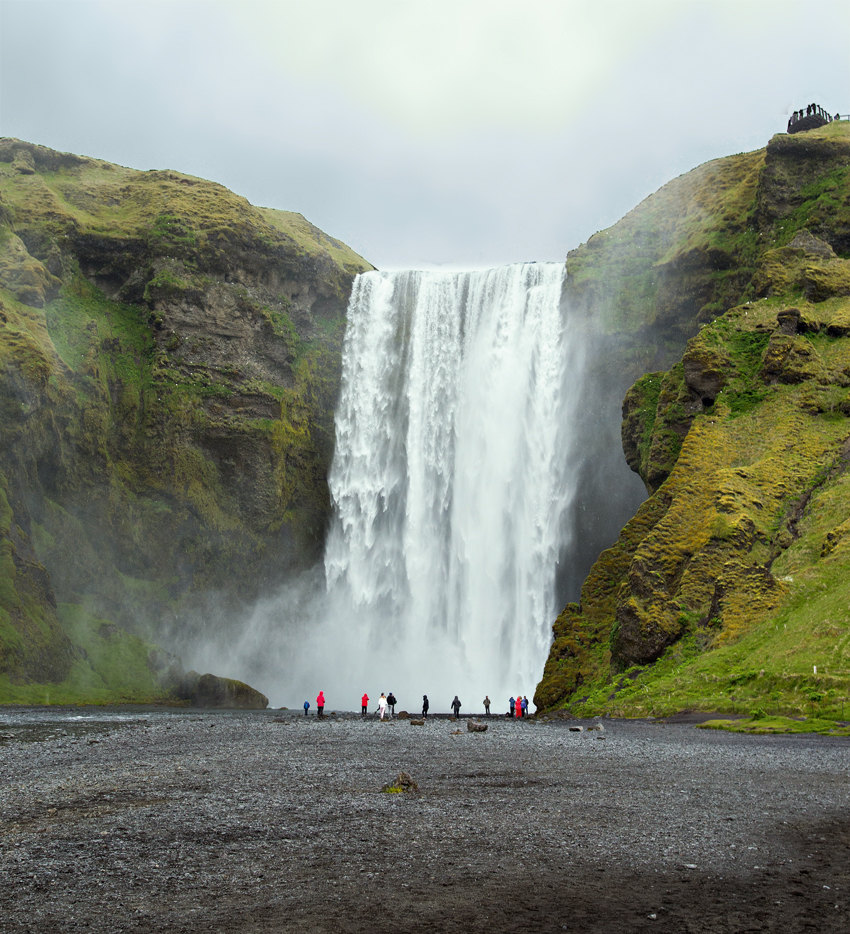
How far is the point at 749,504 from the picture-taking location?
37281mm

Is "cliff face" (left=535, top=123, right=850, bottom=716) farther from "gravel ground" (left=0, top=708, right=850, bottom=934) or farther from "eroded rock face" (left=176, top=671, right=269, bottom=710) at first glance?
→ "eroded rock face" (left=176, top=671, right=269, bottom=710)

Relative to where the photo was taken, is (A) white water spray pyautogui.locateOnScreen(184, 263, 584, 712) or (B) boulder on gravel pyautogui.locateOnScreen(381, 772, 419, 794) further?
(A) white water spray pyautogui.locateOnScreen(184, 263, 584, 712)

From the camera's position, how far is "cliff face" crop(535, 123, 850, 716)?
30.5 meters

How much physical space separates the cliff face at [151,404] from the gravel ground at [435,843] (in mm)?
46195

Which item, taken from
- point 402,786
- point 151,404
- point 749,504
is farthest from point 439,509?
point 402,786

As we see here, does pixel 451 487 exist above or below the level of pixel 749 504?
above

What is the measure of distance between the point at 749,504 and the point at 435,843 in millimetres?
29916

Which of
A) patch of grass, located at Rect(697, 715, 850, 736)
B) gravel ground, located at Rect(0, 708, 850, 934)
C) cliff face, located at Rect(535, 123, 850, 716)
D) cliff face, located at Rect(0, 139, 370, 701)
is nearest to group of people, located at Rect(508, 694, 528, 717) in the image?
cliff face, located at Rect(535, 123, 850, 716)

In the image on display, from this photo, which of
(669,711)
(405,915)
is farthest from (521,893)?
(669,711)

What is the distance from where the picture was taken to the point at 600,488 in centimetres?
6119

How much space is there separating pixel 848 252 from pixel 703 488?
2441 centimetres

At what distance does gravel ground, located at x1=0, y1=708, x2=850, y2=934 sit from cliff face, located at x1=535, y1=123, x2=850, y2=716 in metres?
10.4

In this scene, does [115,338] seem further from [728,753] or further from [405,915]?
[405,915]

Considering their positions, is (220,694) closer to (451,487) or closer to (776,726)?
(451,487)
